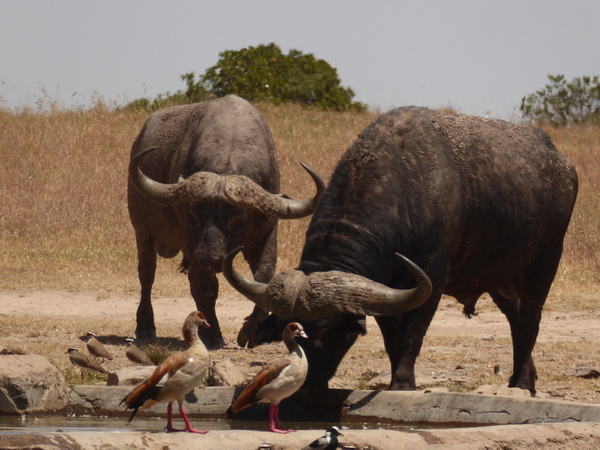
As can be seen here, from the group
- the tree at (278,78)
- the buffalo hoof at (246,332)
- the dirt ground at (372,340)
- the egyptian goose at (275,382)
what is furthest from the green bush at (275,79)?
the egyptian goose at (275,382)

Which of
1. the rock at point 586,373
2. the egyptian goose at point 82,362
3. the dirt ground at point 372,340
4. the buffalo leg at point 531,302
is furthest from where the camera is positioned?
the rock at point 586,373

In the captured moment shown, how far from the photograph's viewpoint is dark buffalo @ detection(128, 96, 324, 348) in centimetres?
1208

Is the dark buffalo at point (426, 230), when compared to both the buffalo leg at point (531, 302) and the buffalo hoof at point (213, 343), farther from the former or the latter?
the buffalo hoof at point (213, 343)

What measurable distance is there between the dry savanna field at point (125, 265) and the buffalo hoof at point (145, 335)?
0.29 meters

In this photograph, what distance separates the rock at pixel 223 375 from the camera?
893 centimetres

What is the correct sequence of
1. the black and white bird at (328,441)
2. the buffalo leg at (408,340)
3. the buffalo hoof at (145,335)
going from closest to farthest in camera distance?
the black and white bird at (328,441), the buffalo leg at (408,340), the buffalo hoof at (145,335)

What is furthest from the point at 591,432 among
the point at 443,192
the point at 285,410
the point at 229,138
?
the point at 229,138

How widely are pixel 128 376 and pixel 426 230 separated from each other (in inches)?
96.0

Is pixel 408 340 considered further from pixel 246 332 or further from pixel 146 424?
pixel 246 332

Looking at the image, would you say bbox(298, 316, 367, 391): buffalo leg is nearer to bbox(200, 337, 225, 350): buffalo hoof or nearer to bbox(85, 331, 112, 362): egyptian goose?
bbox(85, 331, 112, 362): egyptian goose

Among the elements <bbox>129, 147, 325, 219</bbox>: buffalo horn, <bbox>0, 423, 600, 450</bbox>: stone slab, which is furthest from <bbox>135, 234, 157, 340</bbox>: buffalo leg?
<bbox>0, 423, 600, 450</bbox>: stone slab

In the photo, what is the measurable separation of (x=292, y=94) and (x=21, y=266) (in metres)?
19.8

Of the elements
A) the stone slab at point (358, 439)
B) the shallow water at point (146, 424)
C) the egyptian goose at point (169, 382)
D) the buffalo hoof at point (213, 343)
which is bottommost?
the buffalo hoof at point (213, 343)

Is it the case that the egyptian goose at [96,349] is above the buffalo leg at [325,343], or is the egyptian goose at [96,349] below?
below
